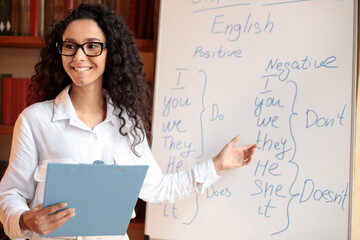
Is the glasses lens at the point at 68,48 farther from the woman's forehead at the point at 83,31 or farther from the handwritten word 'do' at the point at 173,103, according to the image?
the handwritten word 'do' at the point at 173,103

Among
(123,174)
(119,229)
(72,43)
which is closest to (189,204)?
(119,229)

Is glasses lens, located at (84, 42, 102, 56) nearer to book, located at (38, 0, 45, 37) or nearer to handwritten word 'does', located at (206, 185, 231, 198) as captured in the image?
handwritten word 'does', located at (206, 185, 231, 198)

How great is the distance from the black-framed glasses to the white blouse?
146 mm

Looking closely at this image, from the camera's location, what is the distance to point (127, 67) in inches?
50.7

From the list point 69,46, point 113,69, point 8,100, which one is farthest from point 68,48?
point 8,100

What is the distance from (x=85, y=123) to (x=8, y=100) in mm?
945

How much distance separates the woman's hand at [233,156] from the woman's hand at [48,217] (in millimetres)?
641

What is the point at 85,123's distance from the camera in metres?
1.23

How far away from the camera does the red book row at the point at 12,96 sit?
6.37 ft

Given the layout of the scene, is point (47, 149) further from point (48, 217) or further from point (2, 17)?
point (2, 17)

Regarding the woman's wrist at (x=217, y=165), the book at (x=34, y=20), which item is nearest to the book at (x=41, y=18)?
the book at (x=34, y=20)

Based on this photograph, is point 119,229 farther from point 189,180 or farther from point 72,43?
point 72,43

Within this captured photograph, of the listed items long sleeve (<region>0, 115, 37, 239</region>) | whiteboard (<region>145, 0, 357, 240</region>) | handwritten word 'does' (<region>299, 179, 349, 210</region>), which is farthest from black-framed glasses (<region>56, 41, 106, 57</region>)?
handwritten word 'does' (<region>299, 179, 349, 210</region>)

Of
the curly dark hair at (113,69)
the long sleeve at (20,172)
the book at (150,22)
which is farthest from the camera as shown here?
the book at (150,22)
